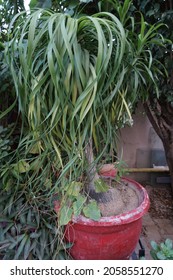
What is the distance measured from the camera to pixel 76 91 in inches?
24.7

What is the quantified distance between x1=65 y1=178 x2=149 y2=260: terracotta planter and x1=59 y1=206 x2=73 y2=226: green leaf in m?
0.04

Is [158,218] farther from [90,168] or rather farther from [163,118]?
[90,168]

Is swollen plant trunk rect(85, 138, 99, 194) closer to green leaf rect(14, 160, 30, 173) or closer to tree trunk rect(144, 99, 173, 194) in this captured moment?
green leaf rect(14, 160, 30, 173)

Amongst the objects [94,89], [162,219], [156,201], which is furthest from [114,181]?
[156,201]

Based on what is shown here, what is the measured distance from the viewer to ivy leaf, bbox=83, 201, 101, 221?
762 millimetres

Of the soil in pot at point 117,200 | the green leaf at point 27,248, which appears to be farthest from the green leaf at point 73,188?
the green leaf at point 27,248

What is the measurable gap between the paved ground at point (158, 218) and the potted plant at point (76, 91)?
0.66 metres

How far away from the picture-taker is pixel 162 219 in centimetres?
164

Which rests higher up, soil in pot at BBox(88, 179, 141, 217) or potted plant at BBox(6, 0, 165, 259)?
potted plant at BBox(6, 0, 165, 259)

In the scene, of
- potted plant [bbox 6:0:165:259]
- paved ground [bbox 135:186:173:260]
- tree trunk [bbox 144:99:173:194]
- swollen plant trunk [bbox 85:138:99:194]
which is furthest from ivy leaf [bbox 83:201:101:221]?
tree trunk [bbox 144:99:173:194]

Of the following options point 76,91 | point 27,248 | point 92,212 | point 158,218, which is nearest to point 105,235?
point 92,212

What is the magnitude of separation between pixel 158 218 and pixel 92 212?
1.10m
